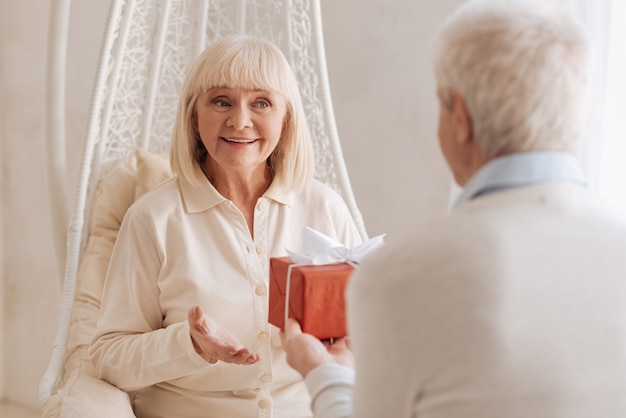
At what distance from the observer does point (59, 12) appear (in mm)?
2305

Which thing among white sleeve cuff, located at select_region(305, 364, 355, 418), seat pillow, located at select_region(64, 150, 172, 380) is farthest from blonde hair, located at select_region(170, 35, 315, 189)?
white sleeve cuff, located at select_region(305, 364, 355, 418)

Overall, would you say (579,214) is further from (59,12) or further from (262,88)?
(59,12)

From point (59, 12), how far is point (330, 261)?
121 centimetres

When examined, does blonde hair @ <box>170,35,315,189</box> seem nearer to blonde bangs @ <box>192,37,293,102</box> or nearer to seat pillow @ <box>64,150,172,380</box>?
blonde bangs @ <box>192,37,293,102</box>

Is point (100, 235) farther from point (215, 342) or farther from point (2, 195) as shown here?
point (2, 195)

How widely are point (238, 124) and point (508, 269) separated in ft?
3.49

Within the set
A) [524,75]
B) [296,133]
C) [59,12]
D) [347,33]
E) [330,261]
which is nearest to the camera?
[524,75]

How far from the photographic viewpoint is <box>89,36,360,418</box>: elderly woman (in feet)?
6.08

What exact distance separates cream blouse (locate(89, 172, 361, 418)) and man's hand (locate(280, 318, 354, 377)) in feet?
1.19

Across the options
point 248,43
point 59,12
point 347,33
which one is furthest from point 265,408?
point 347,33

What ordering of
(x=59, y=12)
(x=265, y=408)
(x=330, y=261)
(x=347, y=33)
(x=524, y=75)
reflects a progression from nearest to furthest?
(x=524, y=75) → (x=330, y=261) → (x=265, y=408) → (x=59, y=12) → (x=347, y=33)

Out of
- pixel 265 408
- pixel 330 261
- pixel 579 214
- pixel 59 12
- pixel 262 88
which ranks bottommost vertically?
pixel 265 408

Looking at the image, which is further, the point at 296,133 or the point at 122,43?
the point at 122,43

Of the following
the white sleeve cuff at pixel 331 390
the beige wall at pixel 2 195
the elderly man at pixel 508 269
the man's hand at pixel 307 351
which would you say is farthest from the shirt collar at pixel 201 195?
the beige wall at pixel 2 195
